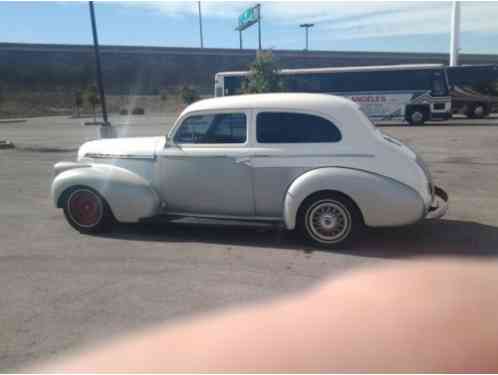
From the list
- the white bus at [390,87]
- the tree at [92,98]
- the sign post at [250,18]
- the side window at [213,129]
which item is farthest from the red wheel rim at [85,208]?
the sign post at [250,18]

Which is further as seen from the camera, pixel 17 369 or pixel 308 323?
pixel 308 323

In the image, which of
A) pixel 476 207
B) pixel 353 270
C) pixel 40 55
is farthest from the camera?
pixel 40 55

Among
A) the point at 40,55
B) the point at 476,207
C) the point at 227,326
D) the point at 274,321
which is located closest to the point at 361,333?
the point at 274,321

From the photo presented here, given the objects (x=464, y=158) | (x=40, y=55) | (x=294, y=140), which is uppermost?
(x=40, y=55)

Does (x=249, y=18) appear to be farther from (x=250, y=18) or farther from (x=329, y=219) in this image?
(x=329, y=219)

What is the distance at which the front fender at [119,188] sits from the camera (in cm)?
586

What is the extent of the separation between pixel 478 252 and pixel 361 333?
257 cm

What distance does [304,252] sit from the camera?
530 cm

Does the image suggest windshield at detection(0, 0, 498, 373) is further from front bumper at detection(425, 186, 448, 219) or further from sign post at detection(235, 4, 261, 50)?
sign post at detection(235, 4, 261, 50)

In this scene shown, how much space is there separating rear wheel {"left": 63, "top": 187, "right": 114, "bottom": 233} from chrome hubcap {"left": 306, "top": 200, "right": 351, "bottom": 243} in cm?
264

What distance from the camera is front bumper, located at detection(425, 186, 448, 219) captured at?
5434 millimetres

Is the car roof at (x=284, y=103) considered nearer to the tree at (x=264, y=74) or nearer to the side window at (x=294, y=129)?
the side window at (x=294, y=129)

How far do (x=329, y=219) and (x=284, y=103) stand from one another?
146cm

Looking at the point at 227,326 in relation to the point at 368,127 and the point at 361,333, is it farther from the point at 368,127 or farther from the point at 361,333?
the point at 368,127
